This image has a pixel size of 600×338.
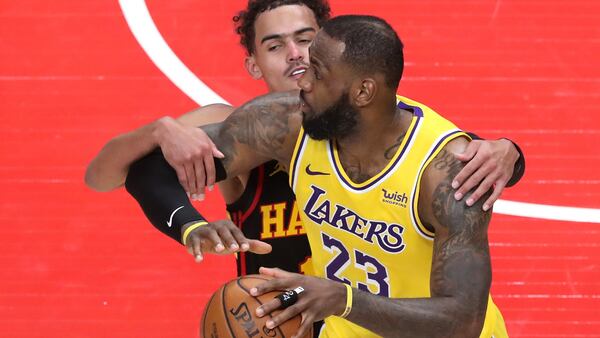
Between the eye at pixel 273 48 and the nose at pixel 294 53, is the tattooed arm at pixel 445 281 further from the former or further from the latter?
the eye at pixel 273 48

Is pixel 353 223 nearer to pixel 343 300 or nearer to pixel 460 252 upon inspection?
pixel 460 252

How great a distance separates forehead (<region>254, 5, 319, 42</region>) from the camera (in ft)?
18.1

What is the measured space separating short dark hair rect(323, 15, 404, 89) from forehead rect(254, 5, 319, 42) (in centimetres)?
111

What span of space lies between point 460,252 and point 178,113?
3.22 m

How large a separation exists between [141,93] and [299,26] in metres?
2.02

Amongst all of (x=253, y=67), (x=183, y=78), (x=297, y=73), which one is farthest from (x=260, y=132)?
(x=183, y=78)

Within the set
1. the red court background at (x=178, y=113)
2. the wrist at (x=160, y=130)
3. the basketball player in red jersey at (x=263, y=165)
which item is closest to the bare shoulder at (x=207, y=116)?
the basketball player in red jersey at (x=263, y=165)

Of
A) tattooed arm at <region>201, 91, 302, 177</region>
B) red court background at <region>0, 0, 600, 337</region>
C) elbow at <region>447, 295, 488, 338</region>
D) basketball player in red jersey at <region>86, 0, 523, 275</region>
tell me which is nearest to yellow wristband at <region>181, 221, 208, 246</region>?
basketball player in red jersey at <region>86, 0, 523, 275</region>

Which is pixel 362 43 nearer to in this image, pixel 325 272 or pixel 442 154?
pixel 442 154

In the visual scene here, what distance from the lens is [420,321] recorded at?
413cm

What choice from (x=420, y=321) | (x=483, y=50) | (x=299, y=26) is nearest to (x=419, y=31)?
(x=483, y=50)

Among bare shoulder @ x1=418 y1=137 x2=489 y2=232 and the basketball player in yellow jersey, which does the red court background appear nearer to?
the basketball player in yellow jersey

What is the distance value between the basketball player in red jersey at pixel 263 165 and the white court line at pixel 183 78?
132cm

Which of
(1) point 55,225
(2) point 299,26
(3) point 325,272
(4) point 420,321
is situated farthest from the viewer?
(1) point 55,225
